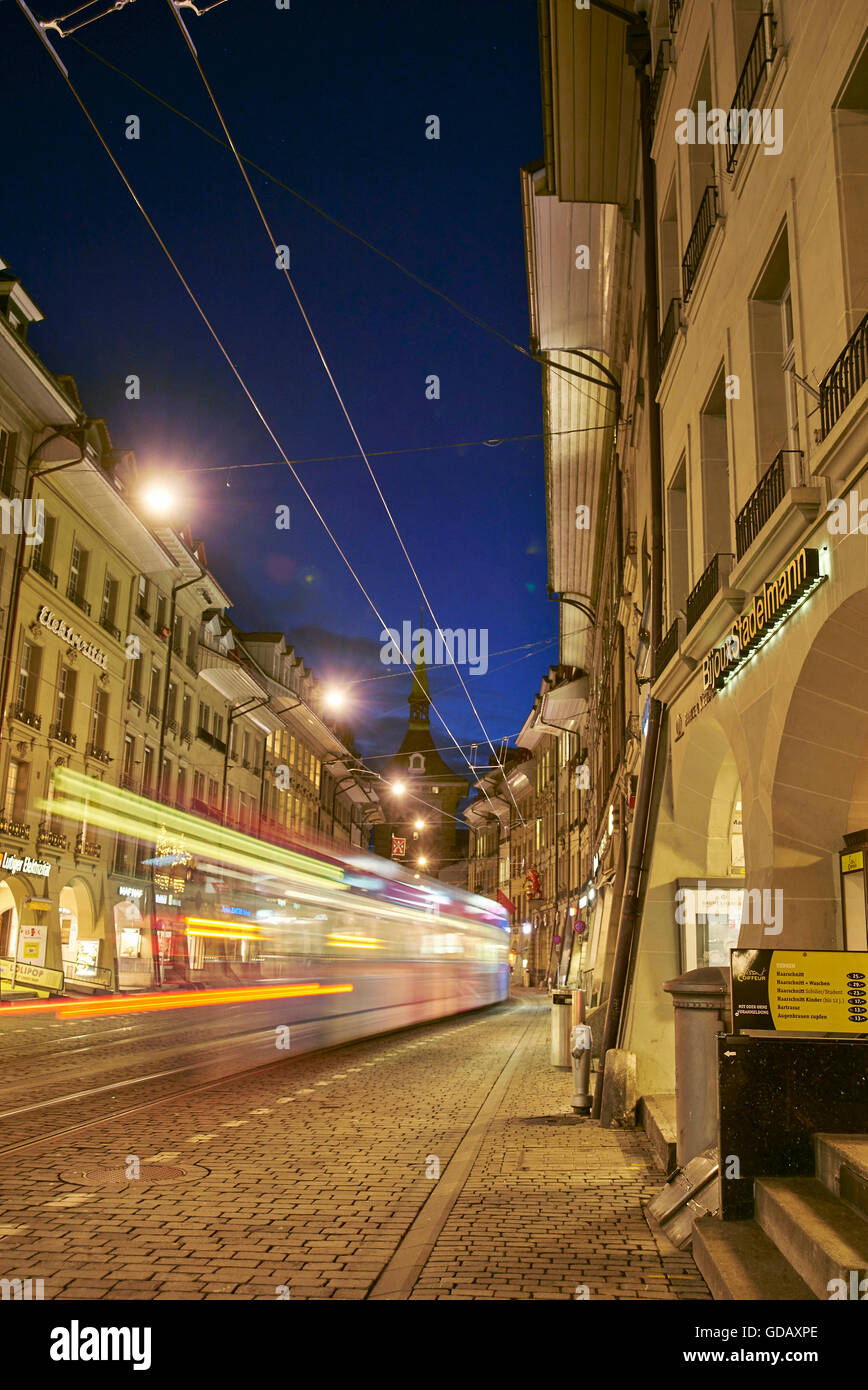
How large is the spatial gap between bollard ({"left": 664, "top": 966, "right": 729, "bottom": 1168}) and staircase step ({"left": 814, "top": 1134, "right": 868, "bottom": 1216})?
0.98 m

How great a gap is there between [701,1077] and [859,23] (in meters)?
6.38

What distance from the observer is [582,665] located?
40906 mm

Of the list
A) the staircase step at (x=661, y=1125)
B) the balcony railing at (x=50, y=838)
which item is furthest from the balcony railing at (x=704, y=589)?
the balcony railing at (x=50, y=838)

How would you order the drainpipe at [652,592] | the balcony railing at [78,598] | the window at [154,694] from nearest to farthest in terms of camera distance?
the drainpipe at [652,592] → the balcony railing at [78,598] → the window at [154,694]

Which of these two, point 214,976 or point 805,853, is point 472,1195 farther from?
point 214,976

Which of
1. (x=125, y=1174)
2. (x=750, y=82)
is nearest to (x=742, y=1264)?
(x=125, y=1174)

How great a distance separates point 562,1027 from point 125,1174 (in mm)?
9253

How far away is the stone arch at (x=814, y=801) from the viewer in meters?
7.31

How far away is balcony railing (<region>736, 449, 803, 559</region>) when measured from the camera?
290 inches

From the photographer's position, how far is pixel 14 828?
2838 cm

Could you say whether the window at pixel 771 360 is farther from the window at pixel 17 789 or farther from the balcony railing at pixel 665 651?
the window at pixel 17 789

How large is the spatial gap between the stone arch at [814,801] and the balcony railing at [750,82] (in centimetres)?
446
